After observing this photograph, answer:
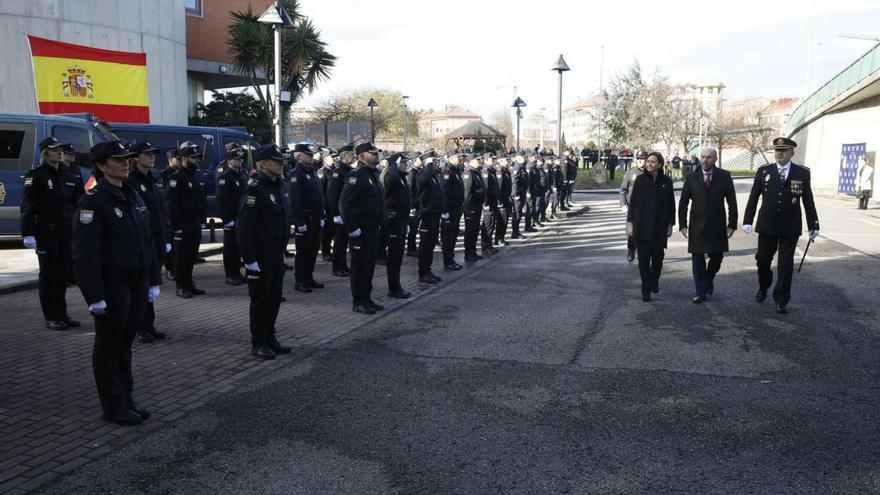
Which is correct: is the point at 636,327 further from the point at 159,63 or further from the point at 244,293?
the point at 159,63

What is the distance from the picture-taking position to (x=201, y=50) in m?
28.8

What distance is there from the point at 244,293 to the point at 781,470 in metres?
7.27

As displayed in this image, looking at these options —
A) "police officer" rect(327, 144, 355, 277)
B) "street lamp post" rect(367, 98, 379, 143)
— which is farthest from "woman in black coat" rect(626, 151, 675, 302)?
"street lamp post" rect(367, 98, 379, 143)

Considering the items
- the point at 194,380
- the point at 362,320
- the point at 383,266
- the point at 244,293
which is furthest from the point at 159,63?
the point at 194,380

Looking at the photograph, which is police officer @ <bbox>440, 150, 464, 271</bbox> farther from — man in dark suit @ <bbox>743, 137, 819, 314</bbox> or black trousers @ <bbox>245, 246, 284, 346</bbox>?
black trousers @ <bbox>245, 246, 284, 346</bbox>

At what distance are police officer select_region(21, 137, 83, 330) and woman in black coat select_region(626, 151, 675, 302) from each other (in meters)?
6.74

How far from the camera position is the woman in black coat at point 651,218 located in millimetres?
9000

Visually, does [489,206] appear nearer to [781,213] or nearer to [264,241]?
[781,213]

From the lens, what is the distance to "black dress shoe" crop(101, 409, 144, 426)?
4.80 meters

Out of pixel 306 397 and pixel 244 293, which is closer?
pixel 306 397

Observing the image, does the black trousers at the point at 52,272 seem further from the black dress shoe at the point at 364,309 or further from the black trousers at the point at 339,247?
the black trousers at the point at 339,247

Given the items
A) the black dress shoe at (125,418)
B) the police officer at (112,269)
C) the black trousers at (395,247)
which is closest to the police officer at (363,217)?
the black trousers at (395,247)

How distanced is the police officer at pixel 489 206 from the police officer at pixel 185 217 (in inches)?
224

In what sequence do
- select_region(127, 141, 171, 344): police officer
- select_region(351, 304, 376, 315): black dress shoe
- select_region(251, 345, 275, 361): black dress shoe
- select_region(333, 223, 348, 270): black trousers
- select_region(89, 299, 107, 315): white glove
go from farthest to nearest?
select_region(333, 223, 348, 270): black trousers → select_region(351, 304, 376, 315): black dress shoe → select_region(127, 141, 171, 344): police officer → select_region(251, 345, 275, 361): black dress shoe → select_region(89, 299, 107, 315): white glove
